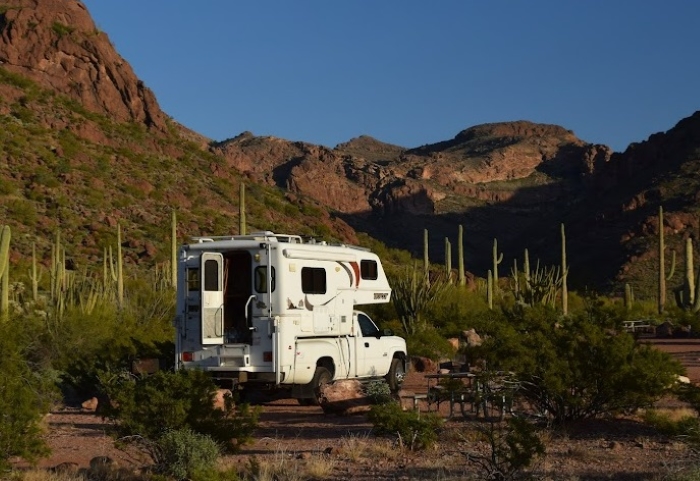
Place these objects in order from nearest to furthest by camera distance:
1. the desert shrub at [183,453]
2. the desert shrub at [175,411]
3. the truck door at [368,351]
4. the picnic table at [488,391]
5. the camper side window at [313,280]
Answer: the desert shrub at [183,453], the desert shrub at [175,411], the picnic table at [488,391], the camper side window at [313,280], the truck door at [368,351]

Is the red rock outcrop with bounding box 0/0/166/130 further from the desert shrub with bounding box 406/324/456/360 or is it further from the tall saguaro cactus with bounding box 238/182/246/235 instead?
the desert shrub with bounding box 406/324/456/360

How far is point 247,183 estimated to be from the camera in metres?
62.4

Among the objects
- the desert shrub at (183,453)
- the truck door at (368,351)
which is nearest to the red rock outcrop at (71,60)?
the truck door at (368,351)

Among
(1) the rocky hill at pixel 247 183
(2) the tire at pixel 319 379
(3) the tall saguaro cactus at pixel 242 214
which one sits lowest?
(2) the tire at pixel 319 379

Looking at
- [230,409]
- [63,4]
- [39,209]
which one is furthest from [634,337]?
[63,4]

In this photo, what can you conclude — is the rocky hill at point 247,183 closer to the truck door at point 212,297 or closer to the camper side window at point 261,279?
the truck door at point 212,297

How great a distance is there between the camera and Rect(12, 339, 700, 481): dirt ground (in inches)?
386

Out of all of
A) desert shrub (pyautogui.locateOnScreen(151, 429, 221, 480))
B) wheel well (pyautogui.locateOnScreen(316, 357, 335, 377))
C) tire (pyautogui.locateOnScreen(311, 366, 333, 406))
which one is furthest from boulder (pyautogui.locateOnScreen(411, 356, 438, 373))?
desert shrub (pyautogui.locateOnScreen(151, 429, 221, 480))

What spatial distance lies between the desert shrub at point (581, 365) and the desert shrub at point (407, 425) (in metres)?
1.11

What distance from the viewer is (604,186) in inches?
3504

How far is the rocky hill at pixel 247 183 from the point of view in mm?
47188

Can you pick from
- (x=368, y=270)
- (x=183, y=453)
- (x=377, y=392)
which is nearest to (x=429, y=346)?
(x=368, y=270)

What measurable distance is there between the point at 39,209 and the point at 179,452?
117ft

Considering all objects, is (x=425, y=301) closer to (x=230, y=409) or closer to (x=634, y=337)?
(x=634, y=337)
